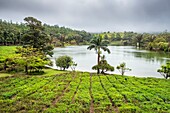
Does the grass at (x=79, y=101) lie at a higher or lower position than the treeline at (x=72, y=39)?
lower

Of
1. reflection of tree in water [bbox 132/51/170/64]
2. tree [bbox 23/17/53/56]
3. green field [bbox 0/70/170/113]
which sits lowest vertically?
green field [bbox 0/70/170/113]

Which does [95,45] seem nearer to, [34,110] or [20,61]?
[20,61]

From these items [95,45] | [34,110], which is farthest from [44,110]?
[95,45]

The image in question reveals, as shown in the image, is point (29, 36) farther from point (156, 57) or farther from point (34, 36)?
point (156, 57)

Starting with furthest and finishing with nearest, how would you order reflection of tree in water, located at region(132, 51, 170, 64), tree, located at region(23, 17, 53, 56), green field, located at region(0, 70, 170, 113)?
reflection of tree in water, located at region(132, 51, 170, 64), tree, located at region(23, 17, 53, 56), green field, located at region(0, 70, 170, 113)

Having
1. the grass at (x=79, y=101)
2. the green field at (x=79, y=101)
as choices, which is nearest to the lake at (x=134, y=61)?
the green field at (x=79, y=101)

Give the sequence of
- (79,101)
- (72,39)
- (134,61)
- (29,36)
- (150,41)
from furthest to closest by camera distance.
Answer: (72,39) < (150,41) < (134,61) < (29,36) < (79,101)

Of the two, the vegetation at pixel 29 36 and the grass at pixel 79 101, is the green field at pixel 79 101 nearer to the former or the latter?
the grass at pixel 79 101

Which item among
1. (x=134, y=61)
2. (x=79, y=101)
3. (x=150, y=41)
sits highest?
(x=150, y=41)

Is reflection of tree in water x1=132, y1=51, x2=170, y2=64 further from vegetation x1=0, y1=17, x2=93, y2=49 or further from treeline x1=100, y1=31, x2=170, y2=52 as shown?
vegetation x1=0, y1=17, x2=93, y2=49

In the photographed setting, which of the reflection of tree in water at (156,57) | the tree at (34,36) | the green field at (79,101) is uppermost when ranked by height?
the tree at (34,36)

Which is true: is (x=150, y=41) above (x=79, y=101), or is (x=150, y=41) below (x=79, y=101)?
above

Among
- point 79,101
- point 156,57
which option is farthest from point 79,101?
point 156,57

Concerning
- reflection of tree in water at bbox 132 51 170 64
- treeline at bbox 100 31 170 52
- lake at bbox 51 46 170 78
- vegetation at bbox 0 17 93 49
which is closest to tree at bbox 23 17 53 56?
vegetation at bbox 0 17 93 49
